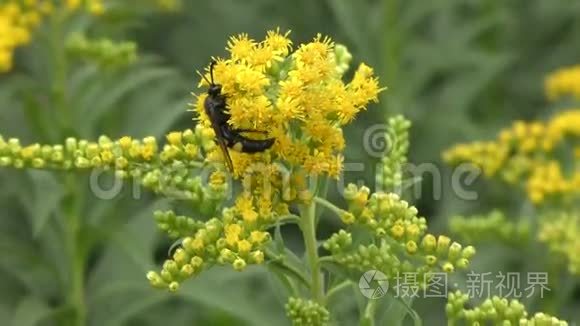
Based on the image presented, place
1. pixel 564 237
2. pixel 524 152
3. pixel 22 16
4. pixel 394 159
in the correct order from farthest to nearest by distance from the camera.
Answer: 1. pixel 22 16
2. pixel 524 152
3. pixel 564 237
4. pixel 394 159

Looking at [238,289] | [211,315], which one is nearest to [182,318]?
[211,315]

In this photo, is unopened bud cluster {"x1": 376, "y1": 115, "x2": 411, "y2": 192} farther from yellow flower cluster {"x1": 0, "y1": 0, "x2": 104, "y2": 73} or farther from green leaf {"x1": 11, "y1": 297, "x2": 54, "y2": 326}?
yellow flower cluster {"x1": 0, "y1": 0, "x2": 104, "y2": 73}

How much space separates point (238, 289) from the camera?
4.62 m

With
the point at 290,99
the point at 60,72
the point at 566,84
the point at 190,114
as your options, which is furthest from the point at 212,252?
the point at 566,84

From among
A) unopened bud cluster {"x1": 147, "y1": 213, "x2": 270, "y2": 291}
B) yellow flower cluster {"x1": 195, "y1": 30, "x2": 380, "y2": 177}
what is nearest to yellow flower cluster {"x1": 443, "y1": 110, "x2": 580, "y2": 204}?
yellow flower cluster {"x1": 195, "y1": 30, "x2": 380, "y2": 177}

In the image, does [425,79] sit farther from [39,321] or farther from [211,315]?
[39,321]

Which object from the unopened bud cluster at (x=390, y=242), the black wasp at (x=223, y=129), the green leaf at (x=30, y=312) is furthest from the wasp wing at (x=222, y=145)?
the green leaf at (x=30, y=312)

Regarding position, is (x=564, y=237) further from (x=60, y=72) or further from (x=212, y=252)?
(x=60, y=72)

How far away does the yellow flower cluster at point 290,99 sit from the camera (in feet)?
8.77

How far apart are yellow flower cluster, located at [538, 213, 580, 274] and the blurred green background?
0.64m

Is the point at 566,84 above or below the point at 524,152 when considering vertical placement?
above

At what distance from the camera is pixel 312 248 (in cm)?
291

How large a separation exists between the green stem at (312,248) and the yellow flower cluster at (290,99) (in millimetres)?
171

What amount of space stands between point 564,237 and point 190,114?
2.49 meters
